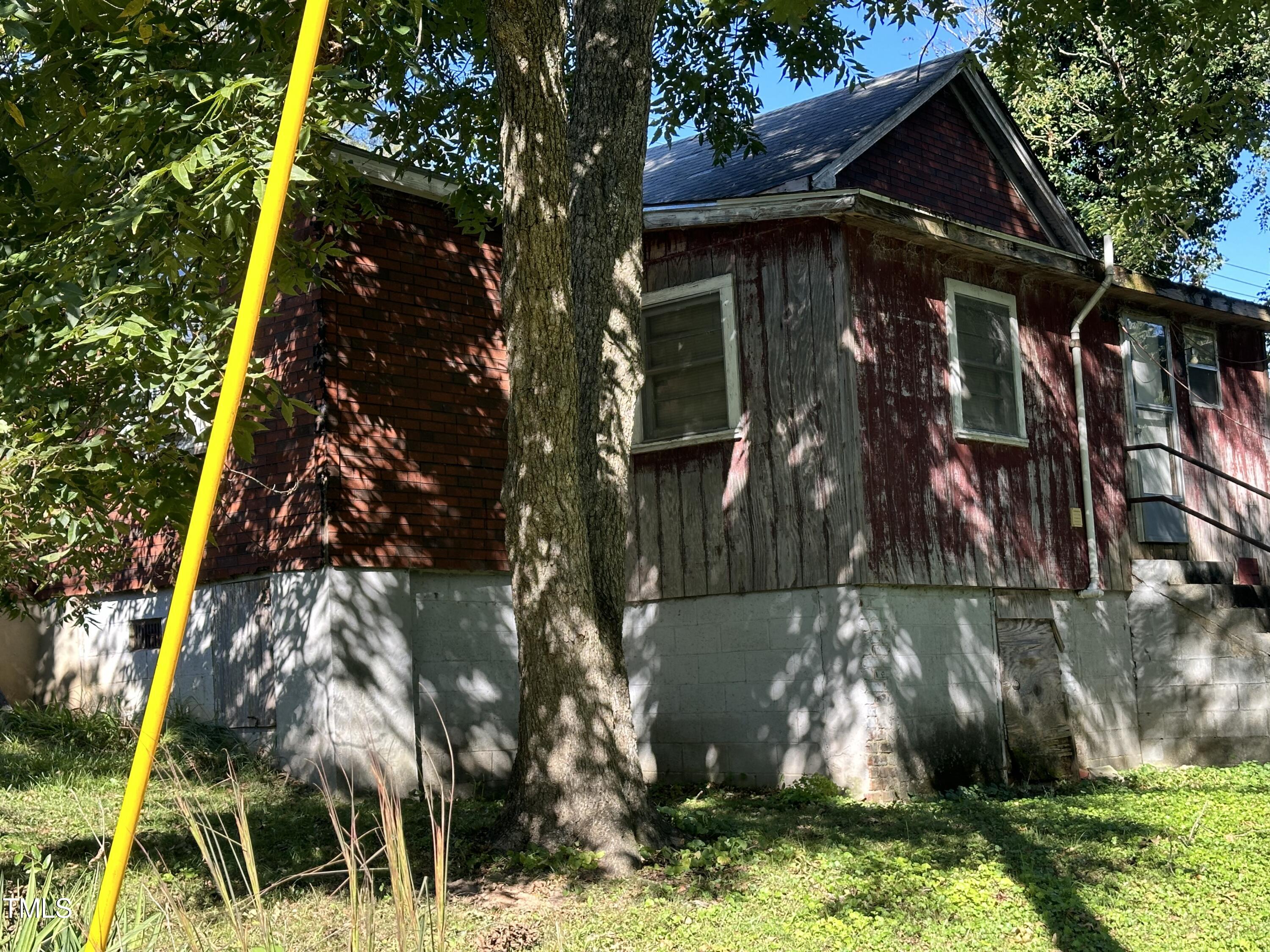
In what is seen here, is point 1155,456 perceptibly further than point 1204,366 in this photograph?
No

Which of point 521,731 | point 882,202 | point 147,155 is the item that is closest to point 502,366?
point 882,202

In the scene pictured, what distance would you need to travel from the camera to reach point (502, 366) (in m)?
13.2

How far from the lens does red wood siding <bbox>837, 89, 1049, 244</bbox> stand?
14.4 meters

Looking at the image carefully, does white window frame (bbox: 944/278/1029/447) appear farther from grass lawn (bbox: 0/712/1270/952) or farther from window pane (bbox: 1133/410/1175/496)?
grass lawn (bbox: 0/712/1270/952)

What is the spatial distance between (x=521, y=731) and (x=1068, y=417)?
810 cm

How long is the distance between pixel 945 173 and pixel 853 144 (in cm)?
202

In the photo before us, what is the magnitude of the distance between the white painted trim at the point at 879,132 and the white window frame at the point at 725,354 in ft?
4.49

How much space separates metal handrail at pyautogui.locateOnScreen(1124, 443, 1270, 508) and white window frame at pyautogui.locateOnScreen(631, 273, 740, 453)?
4.95 metres

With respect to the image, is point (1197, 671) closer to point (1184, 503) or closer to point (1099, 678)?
point (1099, 678)

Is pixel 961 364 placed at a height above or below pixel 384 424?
above

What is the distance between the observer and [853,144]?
13.7 metres

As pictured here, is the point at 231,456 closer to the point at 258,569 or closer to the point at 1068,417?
the point at 258,569

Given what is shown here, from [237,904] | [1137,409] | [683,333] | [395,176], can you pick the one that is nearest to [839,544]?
[683,333]

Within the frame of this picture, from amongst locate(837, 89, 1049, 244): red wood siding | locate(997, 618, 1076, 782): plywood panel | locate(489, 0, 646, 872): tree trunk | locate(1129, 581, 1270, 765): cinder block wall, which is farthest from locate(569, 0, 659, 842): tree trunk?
locate(1129, 581, 1270, 765): cinder block wall
